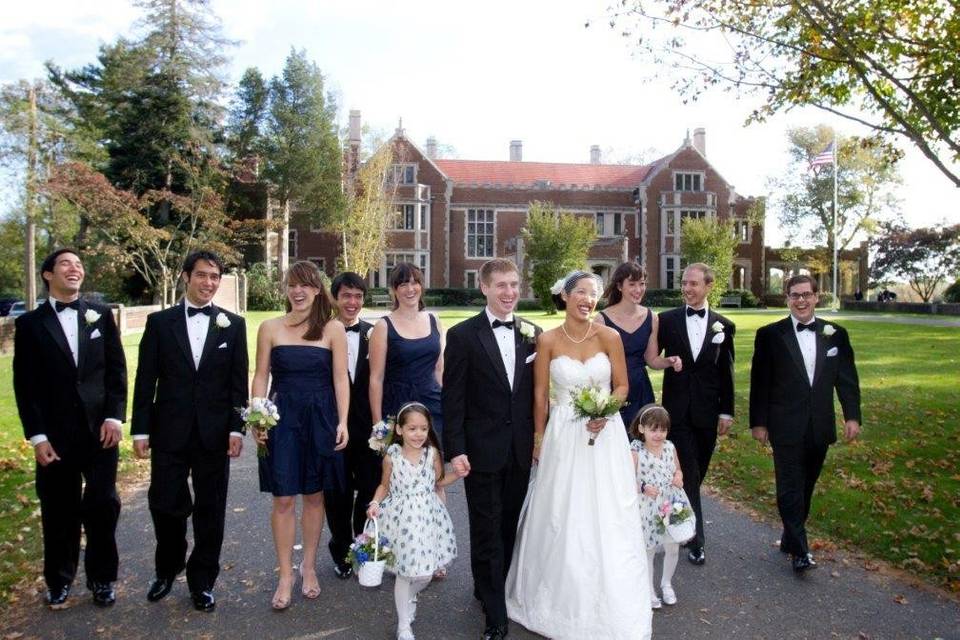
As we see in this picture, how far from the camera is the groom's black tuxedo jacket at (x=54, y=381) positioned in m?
4.76

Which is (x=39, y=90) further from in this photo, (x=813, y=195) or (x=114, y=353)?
(x=813, y=195)

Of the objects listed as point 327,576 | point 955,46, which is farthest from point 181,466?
point 955,46

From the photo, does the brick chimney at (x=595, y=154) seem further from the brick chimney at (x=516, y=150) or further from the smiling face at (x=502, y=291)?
the smiling face at (x=502, y=291)

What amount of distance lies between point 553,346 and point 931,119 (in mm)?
5710

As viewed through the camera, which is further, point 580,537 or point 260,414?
point 260,414

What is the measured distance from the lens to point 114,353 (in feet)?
16.4

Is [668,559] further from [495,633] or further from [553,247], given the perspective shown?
[553,247]

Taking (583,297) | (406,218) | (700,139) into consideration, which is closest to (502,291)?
(583,297)

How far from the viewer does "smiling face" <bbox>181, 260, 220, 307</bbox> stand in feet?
15.7

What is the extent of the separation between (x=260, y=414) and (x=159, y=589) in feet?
4.59

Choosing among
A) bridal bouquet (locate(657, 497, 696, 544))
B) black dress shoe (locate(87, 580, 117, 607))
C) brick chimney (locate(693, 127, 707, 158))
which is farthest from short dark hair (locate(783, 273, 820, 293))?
brick chimney (locate(693, 127, 707, 158))

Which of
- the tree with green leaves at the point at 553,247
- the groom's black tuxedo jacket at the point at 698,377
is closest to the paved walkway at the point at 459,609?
the groom's black tuxedo jacket at the point at 698,377

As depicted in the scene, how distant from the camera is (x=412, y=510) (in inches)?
175

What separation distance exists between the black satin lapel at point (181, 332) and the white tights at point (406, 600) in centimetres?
190
